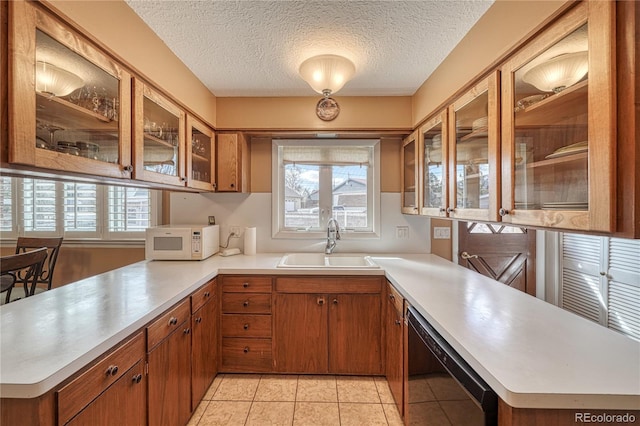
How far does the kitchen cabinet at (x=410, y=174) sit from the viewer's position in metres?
2.28

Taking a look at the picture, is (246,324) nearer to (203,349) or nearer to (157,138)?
(203,349)

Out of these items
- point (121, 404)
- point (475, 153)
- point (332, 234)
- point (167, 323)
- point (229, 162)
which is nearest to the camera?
point (121, 404)

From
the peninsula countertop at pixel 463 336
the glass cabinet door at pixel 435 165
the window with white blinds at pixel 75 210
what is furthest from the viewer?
the window with white blinds at pixel 75 210

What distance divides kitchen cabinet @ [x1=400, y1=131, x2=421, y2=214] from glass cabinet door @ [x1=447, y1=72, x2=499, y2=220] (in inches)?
21.0

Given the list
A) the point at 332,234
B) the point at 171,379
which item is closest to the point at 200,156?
the point at 332,234

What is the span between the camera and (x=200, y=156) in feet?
7.41

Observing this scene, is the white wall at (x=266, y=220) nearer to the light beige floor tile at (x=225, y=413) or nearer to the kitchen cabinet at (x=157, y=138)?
the kitchen cabinet at (x=157, y=138)

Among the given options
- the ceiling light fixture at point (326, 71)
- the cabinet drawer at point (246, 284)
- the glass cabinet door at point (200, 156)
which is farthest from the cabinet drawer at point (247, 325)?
the ceiling light fixture at point (326, 71)

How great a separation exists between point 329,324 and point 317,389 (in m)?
0.46

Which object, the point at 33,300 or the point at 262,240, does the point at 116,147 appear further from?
the point at 262,240

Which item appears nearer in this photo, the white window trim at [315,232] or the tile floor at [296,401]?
the tile floor at [296,401]

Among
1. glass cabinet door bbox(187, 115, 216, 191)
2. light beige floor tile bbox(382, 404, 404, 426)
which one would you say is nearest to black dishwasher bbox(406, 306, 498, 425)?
light beige floor tile bbox(382, 404, 404, 426)

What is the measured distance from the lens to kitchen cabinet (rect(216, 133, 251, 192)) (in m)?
2.46

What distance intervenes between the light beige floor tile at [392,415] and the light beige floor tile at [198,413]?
1.19 meters
